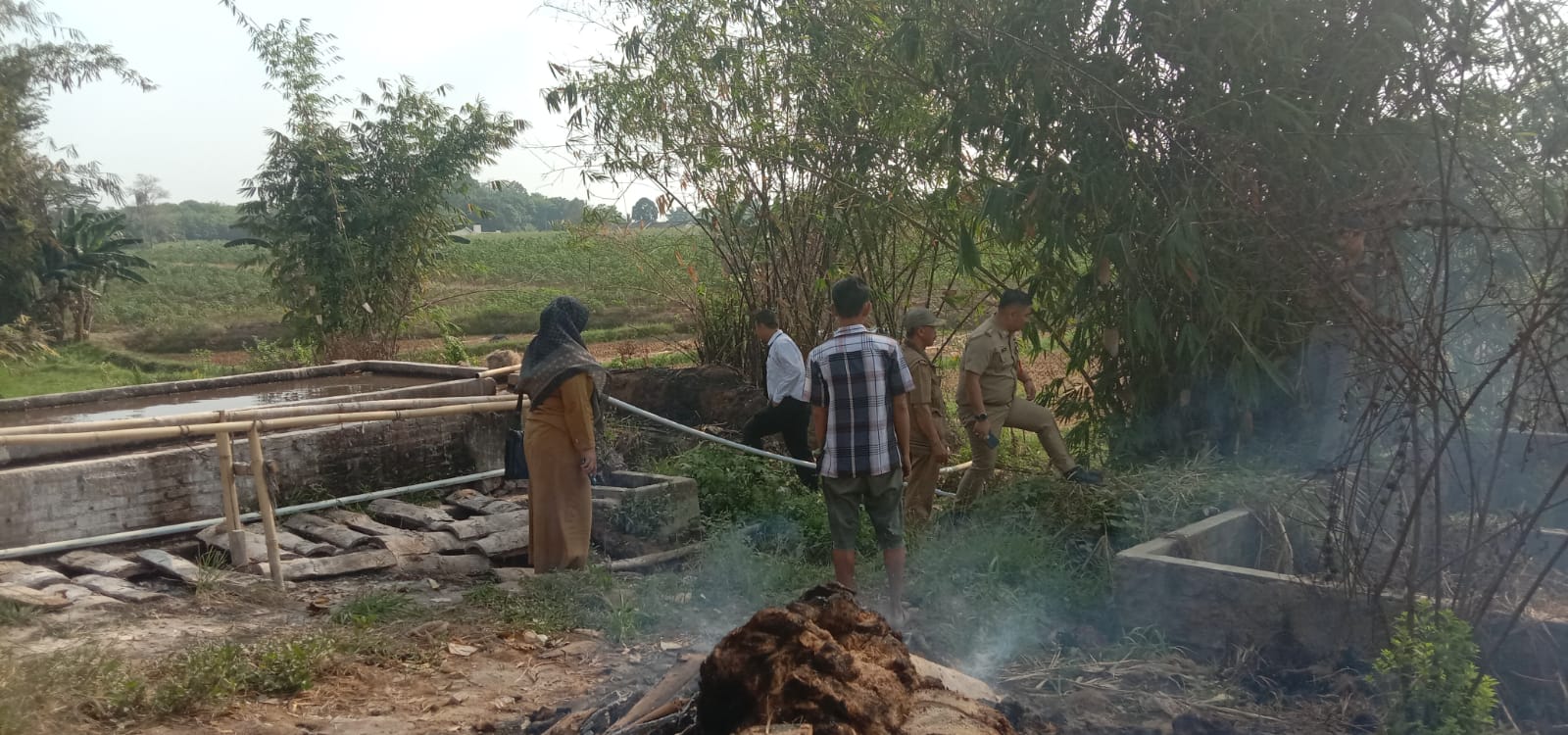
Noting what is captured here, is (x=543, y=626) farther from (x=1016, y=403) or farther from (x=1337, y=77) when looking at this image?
(x=1337, y=77)

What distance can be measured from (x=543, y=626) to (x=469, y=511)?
3000mm

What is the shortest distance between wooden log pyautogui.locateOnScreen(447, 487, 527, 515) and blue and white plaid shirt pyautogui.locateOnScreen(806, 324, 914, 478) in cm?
358

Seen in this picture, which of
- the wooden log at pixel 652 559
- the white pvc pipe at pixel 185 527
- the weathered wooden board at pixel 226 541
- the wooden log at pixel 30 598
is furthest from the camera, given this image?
the wooden log at pixel 652 559

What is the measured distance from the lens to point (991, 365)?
7.66 m

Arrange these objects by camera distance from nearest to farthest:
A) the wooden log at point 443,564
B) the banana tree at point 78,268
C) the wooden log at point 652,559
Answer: the wooden log at point 443,564, the wooden log at point 652,559, the banana tree at point 78,268

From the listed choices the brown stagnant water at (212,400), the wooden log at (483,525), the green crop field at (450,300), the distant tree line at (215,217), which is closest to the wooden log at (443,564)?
the wooden log at (483,525)

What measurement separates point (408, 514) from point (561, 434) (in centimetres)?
200

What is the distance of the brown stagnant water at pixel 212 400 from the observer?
31.6 ft

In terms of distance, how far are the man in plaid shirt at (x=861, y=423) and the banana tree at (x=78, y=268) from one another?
72.7 ft

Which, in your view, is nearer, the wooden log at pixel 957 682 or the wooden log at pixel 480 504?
the wooden log at pixel 957 682

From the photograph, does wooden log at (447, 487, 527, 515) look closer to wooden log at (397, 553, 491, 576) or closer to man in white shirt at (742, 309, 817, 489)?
wooden log at (397, 553, 491, 576)

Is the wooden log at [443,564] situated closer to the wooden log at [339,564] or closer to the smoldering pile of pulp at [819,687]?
the wooden log at [339,564]

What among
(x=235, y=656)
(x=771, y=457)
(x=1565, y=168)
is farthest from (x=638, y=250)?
(x=1565, y=168)

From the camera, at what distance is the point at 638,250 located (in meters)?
13.5
